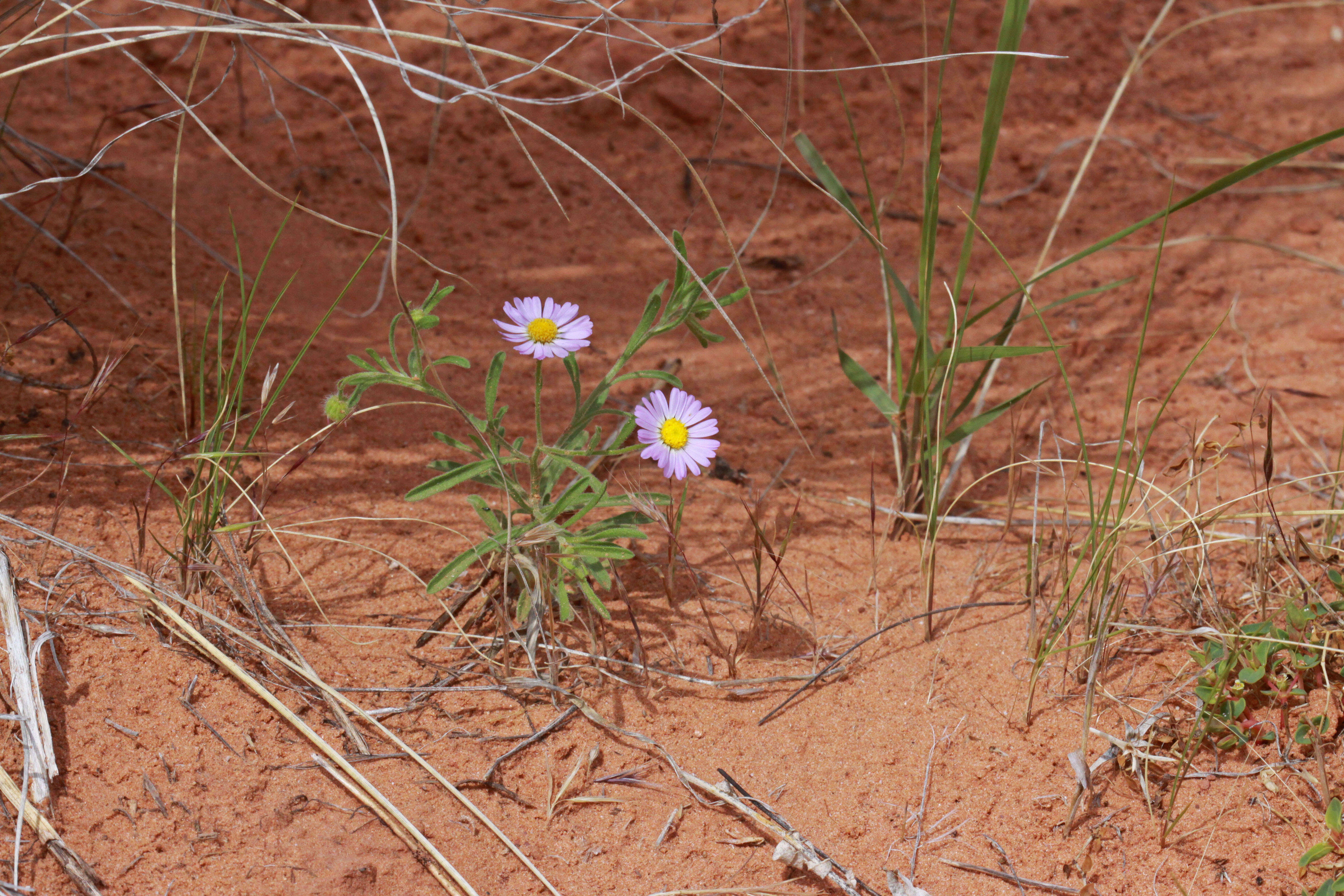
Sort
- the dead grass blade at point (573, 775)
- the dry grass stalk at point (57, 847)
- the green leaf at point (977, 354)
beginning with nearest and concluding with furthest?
the dry grass stalk at point (57, 847) < the dead grass blade at point (573, 775) < the green leaf at point (977, 354)

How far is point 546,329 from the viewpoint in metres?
1.66

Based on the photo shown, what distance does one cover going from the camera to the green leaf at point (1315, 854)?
1378 millimetres

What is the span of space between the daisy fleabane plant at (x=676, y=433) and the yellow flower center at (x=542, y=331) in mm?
182

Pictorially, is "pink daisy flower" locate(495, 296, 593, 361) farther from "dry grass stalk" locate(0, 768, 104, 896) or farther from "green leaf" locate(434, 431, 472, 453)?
"dry grass stalk" locate(0, 768, 104, 896)

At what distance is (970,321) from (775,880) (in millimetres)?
994

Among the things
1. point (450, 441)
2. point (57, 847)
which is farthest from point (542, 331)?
point (57, 847)

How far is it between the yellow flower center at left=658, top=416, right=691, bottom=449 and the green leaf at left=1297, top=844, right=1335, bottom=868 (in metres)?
1.04

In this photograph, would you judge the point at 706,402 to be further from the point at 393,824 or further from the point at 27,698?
the point at 27,698

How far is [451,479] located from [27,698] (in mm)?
652

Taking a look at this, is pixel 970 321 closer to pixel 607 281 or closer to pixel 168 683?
pixel 607 281

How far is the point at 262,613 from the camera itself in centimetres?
162

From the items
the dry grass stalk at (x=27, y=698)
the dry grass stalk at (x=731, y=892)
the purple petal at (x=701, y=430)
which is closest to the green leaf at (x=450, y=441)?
the purple petal at (x=701, y=430)

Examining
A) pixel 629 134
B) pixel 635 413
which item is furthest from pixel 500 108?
pixel 629 134

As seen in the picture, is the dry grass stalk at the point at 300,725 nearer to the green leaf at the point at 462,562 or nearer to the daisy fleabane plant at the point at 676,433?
the green leaf at the point at 462,562
